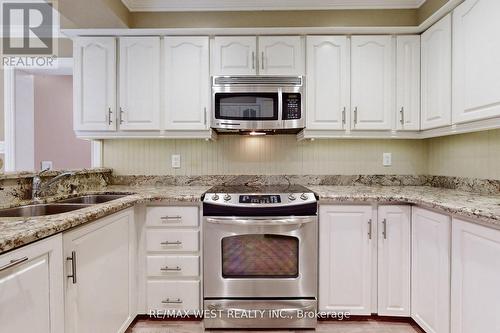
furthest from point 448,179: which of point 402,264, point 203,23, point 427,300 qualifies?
point 203,23

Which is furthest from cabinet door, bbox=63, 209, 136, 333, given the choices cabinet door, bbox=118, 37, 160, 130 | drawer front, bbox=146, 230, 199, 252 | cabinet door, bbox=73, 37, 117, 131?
cabinet door, bbox=73, 37, 117, 131

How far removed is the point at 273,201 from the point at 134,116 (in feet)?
4.39

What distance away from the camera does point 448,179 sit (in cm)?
232

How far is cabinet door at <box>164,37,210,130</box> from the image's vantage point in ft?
7.57

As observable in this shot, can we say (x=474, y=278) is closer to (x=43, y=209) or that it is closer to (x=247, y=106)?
(x=247, y=106)

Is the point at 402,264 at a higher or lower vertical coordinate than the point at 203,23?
lower

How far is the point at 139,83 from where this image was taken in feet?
7.64

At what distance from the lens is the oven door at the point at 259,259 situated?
1.93 m

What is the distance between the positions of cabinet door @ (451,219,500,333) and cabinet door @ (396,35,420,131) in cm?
108

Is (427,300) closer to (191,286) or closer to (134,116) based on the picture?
(191,286)

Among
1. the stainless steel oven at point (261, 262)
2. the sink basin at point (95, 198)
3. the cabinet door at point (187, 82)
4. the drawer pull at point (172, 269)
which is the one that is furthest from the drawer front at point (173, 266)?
the cabinet door at point (187, 82)

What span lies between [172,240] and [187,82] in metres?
1.24

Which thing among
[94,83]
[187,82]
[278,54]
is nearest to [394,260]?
[278,54]

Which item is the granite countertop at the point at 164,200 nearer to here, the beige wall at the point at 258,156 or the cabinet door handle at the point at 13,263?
the cabinet door handle at the point at 13,263
